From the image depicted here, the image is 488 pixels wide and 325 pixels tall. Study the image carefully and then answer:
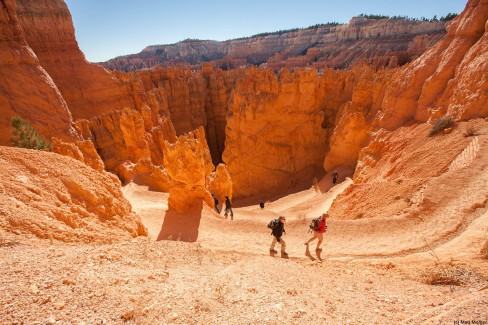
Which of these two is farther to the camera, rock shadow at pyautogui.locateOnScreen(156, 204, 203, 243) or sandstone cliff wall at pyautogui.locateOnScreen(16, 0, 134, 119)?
sandstone cliff wall at pyautogui.locateOnScreen(16, 0, 134, 119)

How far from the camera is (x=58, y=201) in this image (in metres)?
7.31

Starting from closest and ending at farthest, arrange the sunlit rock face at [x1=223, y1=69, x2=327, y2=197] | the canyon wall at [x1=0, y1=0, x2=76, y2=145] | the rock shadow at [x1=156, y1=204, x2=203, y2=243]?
the rock shadow at [x1=156, y1=204, x2=203, y2=243] < the canyon wall at [x1=0, y1=0, x2=76, y2=145] < the sunlit rock face at [x1=223, y1=69, x2=327, y2=197]

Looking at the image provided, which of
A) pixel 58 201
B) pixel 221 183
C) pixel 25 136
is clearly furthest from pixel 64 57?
pixel 58 201

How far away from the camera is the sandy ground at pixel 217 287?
3867 millimetres

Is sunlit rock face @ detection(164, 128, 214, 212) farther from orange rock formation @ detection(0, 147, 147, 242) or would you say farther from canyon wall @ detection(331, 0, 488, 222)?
canyon wall @ detection(331, 0, 488, 222)

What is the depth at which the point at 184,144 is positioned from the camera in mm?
13109

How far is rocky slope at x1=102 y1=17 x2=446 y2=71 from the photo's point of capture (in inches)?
2572

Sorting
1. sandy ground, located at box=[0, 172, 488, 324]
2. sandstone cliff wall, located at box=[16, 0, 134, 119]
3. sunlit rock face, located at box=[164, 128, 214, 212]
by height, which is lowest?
sandy ground, located at box=[0, 172, 488, 324]

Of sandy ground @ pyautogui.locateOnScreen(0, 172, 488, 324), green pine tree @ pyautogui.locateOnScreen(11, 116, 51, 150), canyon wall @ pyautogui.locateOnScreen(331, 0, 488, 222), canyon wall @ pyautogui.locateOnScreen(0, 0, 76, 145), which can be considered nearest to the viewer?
sandy ground @ pyautogui.locateOnScreen(0, 172, 488, 324)

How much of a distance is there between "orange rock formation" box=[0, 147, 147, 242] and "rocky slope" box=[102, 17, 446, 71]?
1972 inches

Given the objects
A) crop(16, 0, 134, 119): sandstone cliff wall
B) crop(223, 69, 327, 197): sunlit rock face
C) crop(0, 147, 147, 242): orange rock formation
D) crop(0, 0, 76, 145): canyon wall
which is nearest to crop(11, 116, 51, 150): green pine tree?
crop(0, 0, 76, 145): canyon wall

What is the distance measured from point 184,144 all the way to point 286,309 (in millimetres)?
9663

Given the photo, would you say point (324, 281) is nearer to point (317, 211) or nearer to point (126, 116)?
point (317, 211)

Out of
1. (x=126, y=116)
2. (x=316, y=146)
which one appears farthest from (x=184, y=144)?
(x=316, y=146)
